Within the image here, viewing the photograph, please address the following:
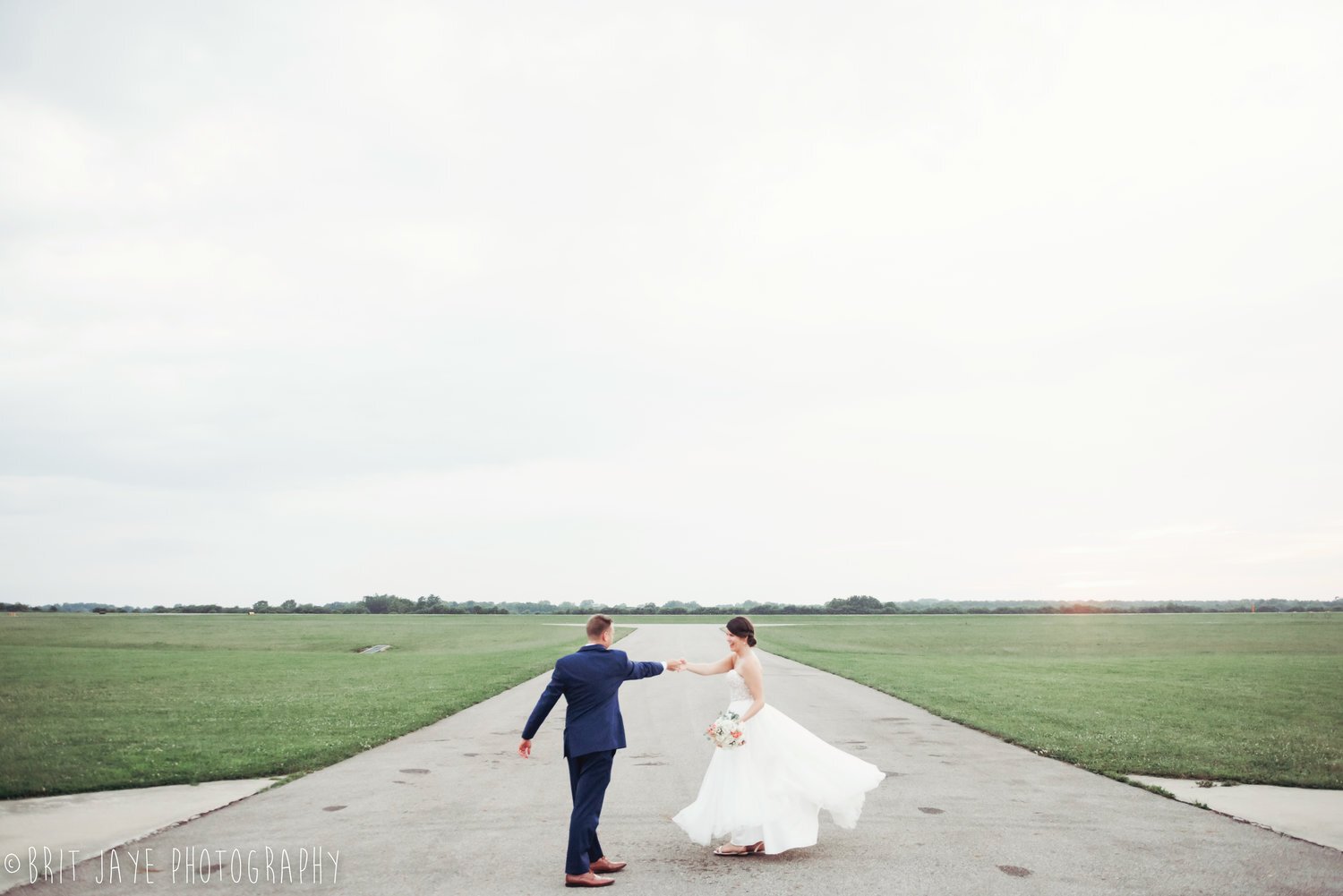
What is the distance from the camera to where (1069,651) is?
4459 centimetres

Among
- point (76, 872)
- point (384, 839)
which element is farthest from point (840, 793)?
point (76, 872)

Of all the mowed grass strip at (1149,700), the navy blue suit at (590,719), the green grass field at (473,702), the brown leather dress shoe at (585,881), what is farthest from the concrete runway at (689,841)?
the mowed grass strip at (1149,700)

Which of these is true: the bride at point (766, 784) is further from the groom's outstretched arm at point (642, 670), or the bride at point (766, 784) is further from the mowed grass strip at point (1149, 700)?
the mowed grass strip at point (1149, 700)

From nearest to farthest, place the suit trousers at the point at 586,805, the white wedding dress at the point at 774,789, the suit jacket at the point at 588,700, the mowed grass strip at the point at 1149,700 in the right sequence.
Result: the suit trousers at the point at 586,805 < the suit jacket at the point at 588,700 < the white wedding dress at the point at 774,789 < the mowed grass strip at the point at 1149,700

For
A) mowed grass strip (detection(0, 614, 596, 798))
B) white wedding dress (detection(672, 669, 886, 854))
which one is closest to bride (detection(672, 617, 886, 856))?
white wedding dress (detection(672, 669, 886, 854))

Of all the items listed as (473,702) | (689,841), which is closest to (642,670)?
(689,841)

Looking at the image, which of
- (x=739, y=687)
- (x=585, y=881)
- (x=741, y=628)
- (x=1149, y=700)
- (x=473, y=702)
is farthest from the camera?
(x=473, y=702)

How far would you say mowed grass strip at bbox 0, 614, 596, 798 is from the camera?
12438 mm

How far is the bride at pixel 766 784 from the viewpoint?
25.3 ft

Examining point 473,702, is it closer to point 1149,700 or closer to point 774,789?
point 774,789

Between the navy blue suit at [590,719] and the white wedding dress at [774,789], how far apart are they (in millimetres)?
1119

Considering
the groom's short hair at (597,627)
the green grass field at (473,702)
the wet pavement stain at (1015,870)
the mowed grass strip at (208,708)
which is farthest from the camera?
the green grass field at (473,702)

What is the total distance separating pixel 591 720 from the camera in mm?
7492

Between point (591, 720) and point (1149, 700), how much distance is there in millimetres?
19351
